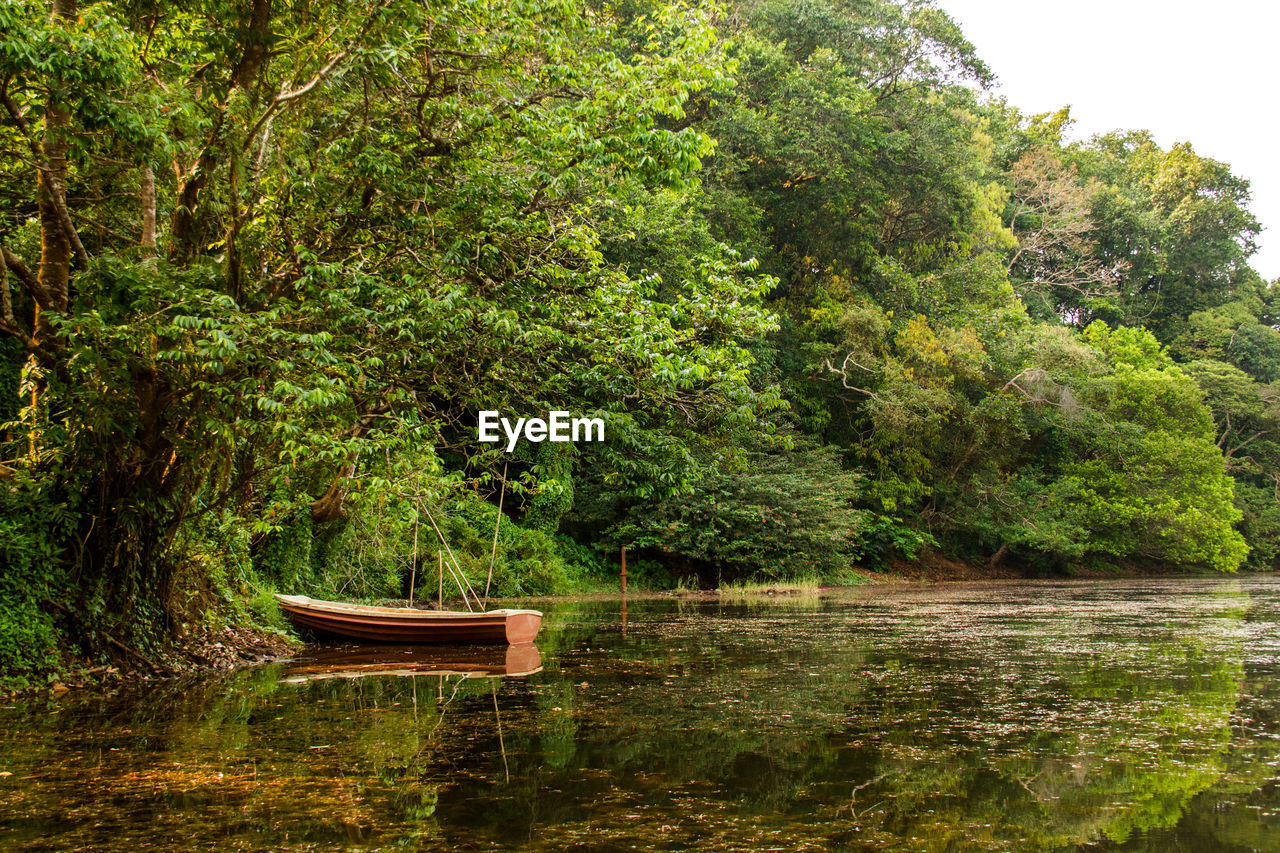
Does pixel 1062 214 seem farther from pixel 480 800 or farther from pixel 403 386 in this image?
pixel 480 800

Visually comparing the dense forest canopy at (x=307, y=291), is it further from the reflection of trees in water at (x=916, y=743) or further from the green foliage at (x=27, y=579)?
the reflection of trees in water at (x=916, y=743)

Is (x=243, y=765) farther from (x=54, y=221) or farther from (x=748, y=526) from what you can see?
(x=748, y=526)

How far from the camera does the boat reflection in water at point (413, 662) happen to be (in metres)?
8.30

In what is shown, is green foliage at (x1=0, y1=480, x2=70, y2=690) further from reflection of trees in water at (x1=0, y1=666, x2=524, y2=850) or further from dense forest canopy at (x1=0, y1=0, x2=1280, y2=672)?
reflection of trees in water at (x1=0, y1=666, x2=524, y2=850)

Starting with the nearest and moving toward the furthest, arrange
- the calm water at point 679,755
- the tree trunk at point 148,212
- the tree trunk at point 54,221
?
the calm water at point 679,755 < the tree trunk at point 54,221 < the tree trunk at point 148,212

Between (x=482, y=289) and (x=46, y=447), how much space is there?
144 inches

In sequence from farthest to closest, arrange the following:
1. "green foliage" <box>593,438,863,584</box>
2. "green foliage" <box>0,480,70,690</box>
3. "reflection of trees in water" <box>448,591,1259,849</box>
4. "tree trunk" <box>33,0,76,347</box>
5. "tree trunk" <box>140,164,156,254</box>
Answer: "green foliage" <box>593,438,863,584</box> → "green foliage" <box>0,480,70,690</box> → "tree trunk" <box>140,164,156,254</box> → "tree trunk" <box>33,0,76,347</box> → "reflection of trees in water" <box>448,591,1259,849</box>

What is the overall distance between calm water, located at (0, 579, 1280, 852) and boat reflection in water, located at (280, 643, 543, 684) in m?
0.08

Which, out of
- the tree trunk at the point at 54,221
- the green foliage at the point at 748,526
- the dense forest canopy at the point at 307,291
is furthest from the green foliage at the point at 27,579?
the green foliage at the point at 748,526

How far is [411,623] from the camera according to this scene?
1001 cm

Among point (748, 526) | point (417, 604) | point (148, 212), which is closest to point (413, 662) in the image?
point (148, 212)

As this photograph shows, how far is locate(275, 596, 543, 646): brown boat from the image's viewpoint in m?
9.65

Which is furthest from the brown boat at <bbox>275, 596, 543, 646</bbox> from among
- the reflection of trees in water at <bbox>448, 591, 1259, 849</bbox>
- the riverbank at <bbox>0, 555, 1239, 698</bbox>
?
the reflection of trees in water at <bbox>448, 591, 1259, 849</bbox>

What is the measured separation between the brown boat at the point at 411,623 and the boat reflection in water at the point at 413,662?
15 centimetres
